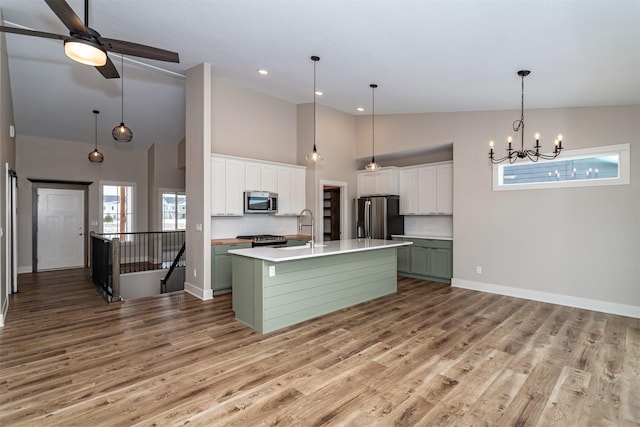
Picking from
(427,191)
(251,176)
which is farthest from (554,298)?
(251,176)

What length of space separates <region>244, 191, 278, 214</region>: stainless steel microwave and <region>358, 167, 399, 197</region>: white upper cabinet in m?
2.35

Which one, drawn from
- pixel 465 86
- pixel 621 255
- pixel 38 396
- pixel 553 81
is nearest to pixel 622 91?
pixel 553 81

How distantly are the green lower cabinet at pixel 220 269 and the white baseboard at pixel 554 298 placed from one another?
161 inches

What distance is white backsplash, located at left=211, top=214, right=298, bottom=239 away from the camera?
582 centimetres

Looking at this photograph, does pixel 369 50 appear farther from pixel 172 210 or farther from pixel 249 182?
pixel 172 210

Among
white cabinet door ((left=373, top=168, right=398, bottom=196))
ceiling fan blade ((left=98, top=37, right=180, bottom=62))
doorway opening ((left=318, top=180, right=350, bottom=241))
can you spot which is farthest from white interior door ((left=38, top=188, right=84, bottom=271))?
white cabinet door ((left=373, top=168, right=398, bottom=196))

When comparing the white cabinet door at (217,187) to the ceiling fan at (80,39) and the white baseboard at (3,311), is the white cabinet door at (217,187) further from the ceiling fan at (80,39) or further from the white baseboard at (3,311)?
the white baseboard at (3,311)

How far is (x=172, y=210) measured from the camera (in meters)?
8.96

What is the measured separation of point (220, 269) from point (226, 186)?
143 cm

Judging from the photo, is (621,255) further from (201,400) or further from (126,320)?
(126,320)

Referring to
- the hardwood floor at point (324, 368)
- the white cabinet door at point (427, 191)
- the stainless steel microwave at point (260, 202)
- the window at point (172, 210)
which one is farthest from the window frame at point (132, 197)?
the white cabinet door at point (427, 191)

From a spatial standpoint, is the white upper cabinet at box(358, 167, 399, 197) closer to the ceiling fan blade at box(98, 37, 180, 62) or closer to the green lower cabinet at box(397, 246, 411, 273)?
the green lower cabinet at box(397, 246, 411, 273)

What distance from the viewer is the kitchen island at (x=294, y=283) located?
367 cm

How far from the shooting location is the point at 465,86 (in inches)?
176
